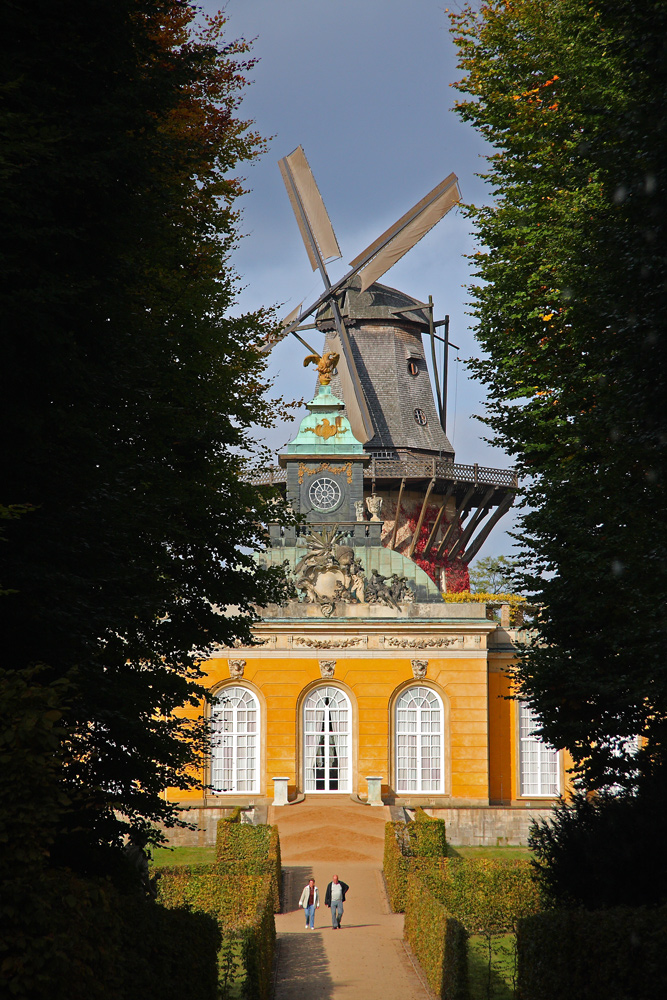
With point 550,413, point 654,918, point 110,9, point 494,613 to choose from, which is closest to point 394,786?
point 494,613

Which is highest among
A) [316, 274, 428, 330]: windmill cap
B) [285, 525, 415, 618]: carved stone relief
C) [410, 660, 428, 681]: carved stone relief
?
[316, 274, 428, 330]: windmill cap

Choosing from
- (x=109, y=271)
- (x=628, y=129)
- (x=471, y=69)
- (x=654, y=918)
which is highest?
(x=471, y=69)

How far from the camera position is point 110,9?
1042cm

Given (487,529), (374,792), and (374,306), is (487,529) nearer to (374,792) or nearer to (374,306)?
(374,306)

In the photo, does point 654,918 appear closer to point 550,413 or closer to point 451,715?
point 550,413

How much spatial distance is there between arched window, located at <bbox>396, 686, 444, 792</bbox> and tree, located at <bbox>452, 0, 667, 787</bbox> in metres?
15.9

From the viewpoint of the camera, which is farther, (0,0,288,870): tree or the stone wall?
the stone wall

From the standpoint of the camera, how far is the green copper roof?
3584 cm

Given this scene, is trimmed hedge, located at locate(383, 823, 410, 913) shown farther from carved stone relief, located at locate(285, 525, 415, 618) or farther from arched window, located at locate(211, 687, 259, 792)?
→ carved stone relief, located at locate(285, 525, 415, 618)

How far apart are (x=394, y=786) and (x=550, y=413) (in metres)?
18.0

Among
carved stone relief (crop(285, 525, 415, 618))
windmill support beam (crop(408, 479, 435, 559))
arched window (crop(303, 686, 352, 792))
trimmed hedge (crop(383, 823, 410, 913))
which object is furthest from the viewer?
windmill support beam (crop(408, 479, 435, 559))

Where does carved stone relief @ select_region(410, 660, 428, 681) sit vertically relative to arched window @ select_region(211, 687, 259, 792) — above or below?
above

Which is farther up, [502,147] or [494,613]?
[502,147]

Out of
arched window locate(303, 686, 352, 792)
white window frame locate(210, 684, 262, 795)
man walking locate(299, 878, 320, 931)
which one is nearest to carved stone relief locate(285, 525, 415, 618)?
arched window locate(303, 686, 352, 792)
